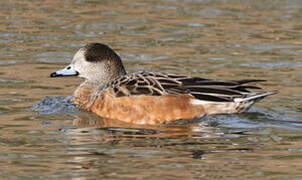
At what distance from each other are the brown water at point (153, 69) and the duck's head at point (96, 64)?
1.55ft

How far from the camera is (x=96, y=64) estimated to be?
11055mm

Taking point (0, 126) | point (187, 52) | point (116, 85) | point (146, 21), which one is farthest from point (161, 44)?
point (0, 126)

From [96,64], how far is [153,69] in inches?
77.5

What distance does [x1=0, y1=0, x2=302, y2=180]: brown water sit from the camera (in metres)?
7.48

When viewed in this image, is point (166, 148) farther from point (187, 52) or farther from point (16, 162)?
point (187, 52)

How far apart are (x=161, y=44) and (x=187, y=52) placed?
806mm

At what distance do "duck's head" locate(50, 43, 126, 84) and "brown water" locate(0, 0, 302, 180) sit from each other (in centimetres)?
47

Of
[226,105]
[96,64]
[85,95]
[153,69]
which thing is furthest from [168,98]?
[153,69]

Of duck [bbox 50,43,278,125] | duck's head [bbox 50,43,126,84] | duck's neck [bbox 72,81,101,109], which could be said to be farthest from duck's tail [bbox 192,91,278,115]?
duck's head [bbox 50,43,126,84]

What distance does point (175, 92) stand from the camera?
9.73 meters

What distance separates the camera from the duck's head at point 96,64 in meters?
10.9

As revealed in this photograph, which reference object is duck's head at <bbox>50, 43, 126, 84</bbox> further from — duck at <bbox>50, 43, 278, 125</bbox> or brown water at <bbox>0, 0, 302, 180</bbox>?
duck at <bbox>50, 43, 278, 125</bbox>

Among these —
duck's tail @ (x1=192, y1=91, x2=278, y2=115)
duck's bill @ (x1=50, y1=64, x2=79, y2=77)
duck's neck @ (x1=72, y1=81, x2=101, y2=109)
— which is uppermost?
duck's bill @ (x1=50, y1=64, x2=79, y2=77)

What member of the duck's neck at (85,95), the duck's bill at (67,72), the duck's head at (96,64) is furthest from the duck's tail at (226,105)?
the duck's bill at (67,72)
